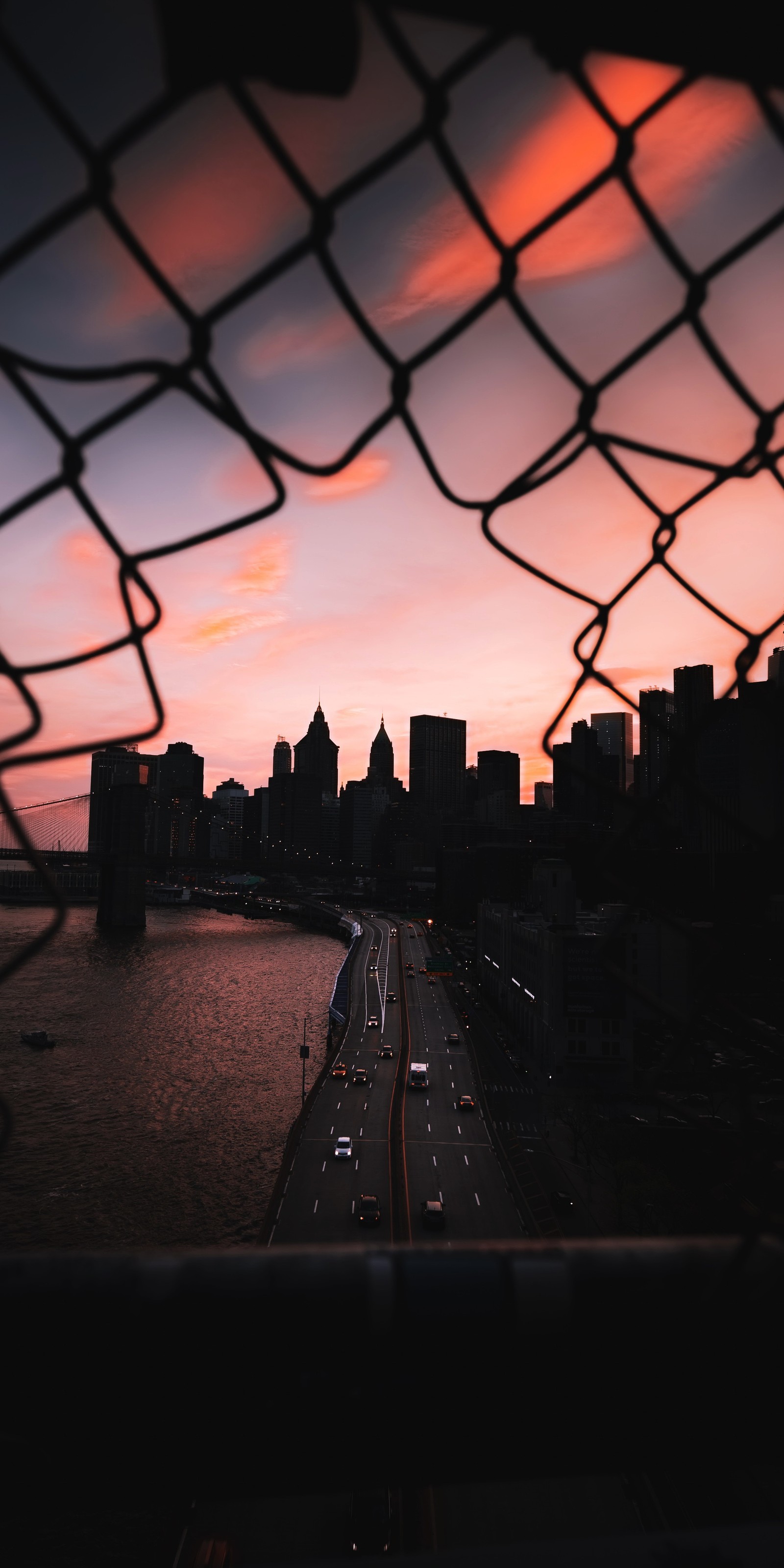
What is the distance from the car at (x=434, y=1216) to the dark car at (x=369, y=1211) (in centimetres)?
67

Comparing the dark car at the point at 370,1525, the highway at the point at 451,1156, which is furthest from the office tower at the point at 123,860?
the dark car at the point at 370,1525

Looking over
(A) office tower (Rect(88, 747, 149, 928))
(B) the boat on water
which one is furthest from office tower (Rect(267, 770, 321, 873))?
(B) the boat on water

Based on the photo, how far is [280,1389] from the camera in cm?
61

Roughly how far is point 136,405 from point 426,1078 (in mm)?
19625

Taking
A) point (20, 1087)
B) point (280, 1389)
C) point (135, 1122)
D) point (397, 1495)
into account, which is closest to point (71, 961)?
point (20, 1087)

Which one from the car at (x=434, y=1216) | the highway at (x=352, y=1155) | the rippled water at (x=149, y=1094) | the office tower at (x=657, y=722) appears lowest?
the rippled water at (x=149, y=1094)

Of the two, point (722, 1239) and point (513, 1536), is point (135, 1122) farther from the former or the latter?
point (722, 1239)

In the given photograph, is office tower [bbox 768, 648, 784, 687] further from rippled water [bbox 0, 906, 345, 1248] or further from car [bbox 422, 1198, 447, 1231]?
car [bbox 422, 1198, 447, 1231]

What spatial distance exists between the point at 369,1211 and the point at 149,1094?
940 cm

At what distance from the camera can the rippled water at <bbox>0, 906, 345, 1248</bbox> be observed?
42.4ft

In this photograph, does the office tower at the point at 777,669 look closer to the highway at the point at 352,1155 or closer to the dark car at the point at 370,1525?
the highway at the point at 352,1155

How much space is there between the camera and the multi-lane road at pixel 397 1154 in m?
11.5

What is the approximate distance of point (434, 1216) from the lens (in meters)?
11.4

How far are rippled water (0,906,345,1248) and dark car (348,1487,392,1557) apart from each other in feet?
9.34
